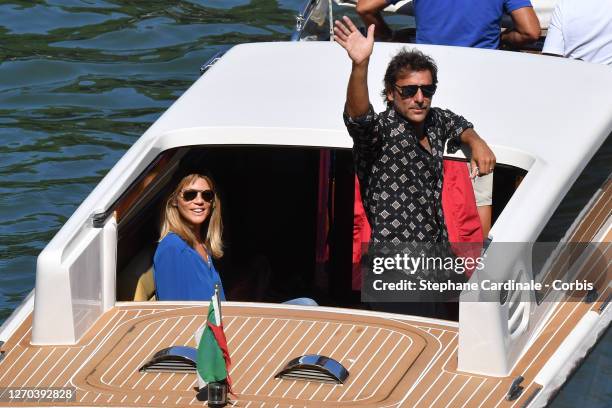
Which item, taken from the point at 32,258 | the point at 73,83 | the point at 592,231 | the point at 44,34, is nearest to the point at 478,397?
the point at 592,231

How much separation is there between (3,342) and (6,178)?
168 inches

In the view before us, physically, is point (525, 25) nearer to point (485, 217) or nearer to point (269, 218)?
point (485, 217)

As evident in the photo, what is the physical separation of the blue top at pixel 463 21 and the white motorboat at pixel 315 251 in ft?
1.91

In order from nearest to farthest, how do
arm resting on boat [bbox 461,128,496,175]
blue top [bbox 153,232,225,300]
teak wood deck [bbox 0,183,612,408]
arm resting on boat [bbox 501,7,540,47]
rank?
teak wood deck [bbox 0,183,612,408]
arm resting on boat [bbox 461,128,496,175]
blue top [bbox 153,232,225,300]
arm resting on boat [bbox 501,7,540,47]

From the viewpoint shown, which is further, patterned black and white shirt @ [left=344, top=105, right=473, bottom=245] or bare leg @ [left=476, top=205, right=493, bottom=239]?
bare leg @ [left=476, top=205, right=493, bottom=239]

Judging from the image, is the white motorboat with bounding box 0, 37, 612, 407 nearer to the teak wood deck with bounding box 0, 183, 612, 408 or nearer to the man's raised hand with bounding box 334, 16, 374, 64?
the teak wood deck with bounding box 0, 183, 612, 408

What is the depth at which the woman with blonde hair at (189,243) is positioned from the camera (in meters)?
4.79

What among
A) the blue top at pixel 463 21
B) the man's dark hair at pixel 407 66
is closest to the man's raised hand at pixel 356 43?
the man's dark hair at pixel 407 66

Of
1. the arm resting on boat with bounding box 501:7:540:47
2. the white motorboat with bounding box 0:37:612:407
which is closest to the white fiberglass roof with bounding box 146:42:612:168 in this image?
the white motorboat with bounding box 0:37:612:407

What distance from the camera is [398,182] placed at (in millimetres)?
4508

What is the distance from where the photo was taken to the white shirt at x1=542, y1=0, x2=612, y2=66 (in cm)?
596

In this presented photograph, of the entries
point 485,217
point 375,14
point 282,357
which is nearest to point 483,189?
point 485,217

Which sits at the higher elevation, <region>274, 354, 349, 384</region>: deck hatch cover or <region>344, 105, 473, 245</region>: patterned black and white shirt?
<region>344, 105, 473, 245</region>: patterned black and white shirt

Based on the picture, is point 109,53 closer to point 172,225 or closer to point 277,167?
point 277,167
